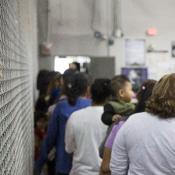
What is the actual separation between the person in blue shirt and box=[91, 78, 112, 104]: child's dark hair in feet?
0.79

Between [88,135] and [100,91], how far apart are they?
0.31 m

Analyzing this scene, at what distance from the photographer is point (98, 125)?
2.95 metres

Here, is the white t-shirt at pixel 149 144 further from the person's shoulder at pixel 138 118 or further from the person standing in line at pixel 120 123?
the person standing in line at pixel 120 123

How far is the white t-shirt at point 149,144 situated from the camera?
79.9 inches

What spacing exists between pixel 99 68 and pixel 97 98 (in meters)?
3.60

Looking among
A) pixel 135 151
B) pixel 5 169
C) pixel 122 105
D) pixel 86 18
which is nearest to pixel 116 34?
pixel 86 18

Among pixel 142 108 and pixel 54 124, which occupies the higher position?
pixel 142 108

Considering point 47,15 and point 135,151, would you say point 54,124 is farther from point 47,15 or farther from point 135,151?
point 47,15

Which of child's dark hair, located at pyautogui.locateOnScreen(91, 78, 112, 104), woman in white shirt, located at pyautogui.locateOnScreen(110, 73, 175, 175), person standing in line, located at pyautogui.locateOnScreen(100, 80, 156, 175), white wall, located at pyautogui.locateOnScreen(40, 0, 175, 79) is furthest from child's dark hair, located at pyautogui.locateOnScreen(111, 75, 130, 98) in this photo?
white wall, located at pyautogui.locateOnScreen(40, 0, 175, 79)

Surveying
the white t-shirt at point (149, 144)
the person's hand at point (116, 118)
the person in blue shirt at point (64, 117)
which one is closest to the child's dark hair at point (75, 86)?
the person in blue shirt at point (64, 117)

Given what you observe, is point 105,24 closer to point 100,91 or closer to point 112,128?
point 100,91

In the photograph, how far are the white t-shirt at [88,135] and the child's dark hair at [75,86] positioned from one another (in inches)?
9.8

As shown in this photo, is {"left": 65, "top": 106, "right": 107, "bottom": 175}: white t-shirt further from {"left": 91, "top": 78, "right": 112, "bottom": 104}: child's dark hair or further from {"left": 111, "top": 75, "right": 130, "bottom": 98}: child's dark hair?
{"left": 111, "top": 75, "right": 130, "bottom": 98}: child's dark hair

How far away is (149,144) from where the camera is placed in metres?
2.06
